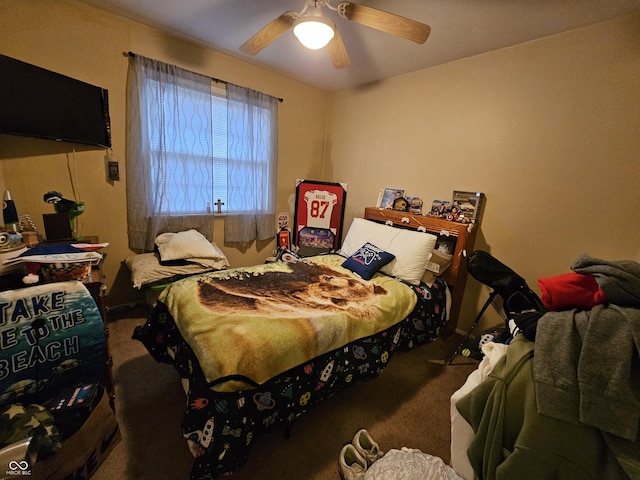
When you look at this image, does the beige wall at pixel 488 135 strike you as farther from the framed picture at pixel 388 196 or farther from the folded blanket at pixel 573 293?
the folded blanket at pixel 573 293

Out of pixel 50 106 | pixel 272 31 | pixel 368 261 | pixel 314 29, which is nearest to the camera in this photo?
pixel 314 29

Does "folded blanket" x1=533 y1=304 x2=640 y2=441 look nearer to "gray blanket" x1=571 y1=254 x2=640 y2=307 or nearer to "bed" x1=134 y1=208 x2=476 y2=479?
"gray blanket" x1=571 y1=254 x2=640 y2=307

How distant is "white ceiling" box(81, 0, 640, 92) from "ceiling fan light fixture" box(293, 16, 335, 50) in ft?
1.63

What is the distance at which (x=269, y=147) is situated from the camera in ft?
10.2

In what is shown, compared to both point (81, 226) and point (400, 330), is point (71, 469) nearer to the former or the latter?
point (400, 330)

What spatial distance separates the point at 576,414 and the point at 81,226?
3.23 meters

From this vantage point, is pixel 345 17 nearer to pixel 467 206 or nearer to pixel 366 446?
pixel 467 206

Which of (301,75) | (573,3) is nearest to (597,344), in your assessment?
(573,3)

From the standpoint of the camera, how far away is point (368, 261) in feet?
7.22

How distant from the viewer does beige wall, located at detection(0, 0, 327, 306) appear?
187 cm

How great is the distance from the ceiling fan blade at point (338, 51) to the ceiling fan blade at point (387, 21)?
0.16m

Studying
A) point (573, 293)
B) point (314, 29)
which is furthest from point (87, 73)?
point (573, 293)

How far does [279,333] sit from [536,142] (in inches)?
94.5

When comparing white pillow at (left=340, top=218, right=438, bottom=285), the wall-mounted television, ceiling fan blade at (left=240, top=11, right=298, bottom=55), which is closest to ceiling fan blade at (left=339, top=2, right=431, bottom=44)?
ceiling fan blade at (left=240, top=11, right=298, bottom=55)
